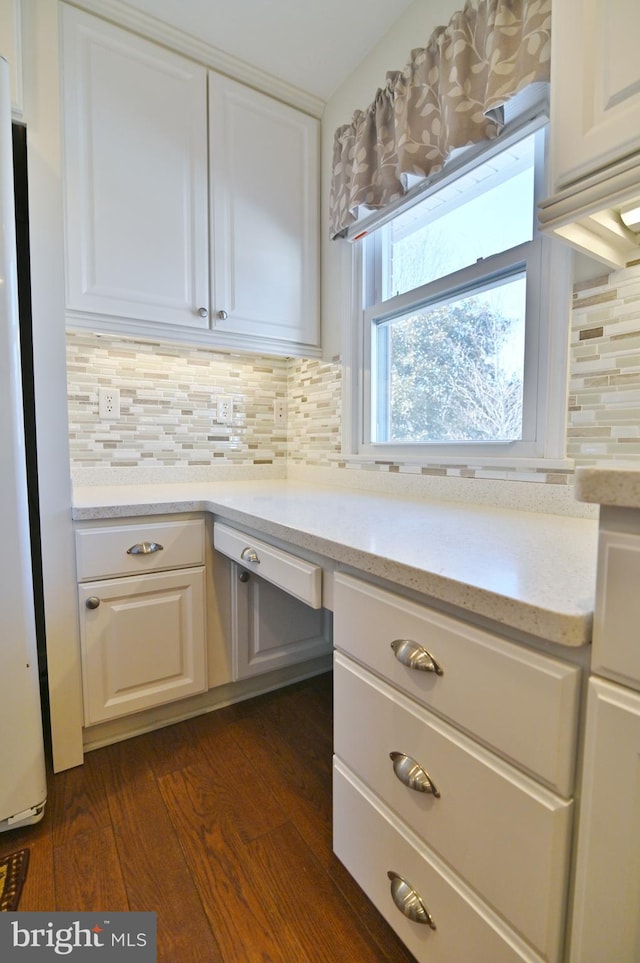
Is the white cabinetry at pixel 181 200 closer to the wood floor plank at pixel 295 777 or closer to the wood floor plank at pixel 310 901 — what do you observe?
the wood floor plank at pixel 295 777

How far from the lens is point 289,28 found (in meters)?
1.48

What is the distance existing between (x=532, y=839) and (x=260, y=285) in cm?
183

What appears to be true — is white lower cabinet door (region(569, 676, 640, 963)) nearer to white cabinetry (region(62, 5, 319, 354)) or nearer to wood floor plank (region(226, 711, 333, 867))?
wood floor plank (region(226, 711, 333, 867))

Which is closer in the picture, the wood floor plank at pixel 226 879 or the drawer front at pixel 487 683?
the drawer front at pixel 487 683

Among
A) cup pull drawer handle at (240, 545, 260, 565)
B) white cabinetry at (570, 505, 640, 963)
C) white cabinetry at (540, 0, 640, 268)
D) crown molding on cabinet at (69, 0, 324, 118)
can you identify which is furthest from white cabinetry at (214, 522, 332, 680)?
crown molding on cabinet at (69, 0, 324, 118)

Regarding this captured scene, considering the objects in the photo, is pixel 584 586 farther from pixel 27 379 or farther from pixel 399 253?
pixel 27 379

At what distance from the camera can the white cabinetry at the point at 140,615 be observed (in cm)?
134

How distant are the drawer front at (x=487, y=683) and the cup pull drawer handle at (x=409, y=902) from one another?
14.5 inches

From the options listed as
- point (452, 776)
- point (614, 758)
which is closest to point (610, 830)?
point (614, 758)

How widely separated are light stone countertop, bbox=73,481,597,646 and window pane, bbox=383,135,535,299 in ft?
2.69

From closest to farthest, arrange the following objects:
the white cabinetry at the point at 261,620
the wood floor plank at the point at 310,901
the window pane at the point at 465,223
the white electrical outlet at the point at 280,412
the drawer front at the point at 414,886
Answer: the drawer front at the point at 414,886, the wood floor plank at the point at 310,901, the window pane at the point at 465,223, the white cabinetry at the point at 261,620, the white electrical outlet at the point at 280,412

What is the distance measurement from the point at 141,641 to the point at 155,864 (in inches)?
23.2

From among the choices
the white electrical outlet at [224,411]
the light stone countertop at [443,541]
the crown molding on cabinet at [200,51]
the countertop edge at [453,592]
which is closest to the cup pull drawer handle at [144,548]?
the light stone countertop at [443,541]

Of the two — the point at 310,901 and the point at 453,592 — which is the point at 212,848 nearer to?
the point at 310,901
